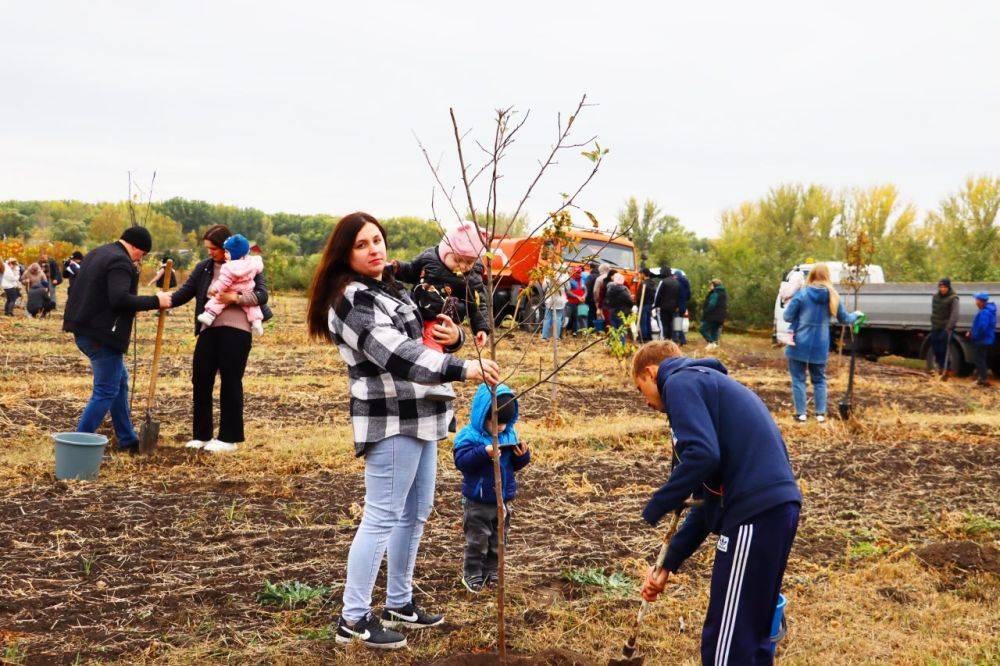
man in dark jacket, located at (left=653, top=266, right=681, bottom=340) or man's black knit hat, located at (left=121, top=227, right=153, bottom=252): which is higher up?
man's black knit hat, located at (left=121, top=227, right=153, bottom=252)

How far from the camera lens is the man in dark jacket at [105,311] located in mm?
5834

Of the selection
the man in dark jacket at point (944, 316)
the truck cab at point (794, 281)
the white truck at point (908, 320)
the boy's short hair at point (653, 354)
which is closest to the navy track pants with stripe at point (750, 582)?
the boy's short hair at point (653, 354)

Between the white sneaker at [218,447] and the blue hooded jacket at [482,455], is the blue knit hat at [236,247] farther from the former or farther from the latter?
the blue hooded jacket at [482,455]

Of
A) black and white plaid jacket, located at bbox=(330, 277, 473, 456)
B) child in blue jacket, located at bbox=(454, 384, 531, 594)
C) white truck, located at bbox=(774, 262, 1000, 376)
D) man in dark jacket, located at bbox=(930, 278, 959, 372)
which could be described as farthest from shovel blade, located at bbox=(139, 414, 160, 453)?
man in dark jacket, located at bbox=(930, 278, 959, 372)

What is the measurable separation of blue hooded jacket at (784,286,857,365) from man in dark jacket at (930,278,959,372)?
19.6 ft

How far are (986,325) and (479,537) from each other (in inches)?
440

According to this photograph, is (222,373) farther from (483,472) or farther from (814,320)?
(814,320)

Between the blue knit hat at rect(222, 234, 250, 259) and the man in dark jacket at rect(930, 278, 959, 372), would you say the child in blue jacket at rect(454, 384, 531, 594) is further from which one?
the man in dark jacket at rect(930, 278, 959, 372)

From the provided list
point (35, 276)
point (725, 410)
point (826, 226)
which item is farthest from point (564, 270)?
point (826, 226)

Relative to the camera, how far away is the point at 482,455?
12.4ft

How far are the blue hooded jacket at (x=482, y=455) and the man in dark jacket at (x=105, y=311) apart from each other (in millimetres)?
2906

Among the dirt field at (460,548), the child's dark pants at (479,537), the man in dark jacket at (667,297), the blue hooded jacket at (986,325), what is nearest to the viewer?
the dirt field at (460,548)

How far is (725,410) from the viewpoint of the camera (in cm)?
259

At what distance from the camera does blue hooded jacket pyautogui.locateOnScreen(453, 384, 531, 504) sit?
3.79 m
